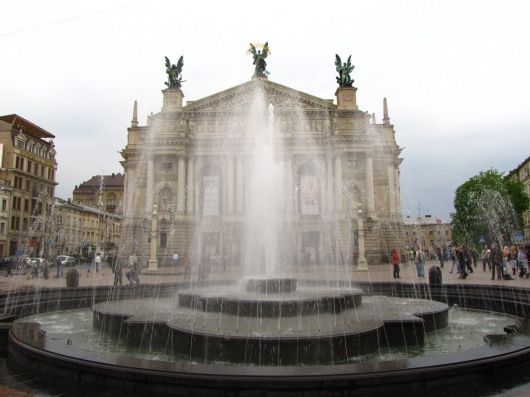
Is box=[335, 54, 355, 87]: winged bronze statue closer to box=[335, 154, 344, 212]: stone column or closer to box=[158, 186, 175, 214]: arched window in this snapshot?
box=[335, 154, 344, 212]: stone column

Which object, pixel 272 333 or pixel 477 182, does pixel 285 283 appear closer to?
pixel 272 333

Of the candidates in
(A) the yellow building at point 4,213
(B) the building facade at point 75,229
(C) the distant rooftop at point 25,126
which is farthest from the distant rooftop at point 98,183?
(A) the yellow building at point 4,213

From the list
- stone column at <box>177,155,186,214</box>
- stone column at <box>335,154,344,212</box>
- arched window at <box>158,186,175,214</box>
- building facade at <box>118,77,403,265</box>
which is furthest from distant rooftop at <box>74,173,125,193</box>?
stone column at <box>335,154,344,212</box>

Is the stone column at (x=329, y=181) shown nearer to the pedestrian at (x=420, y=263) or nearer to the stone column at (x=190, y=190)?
the stone column at (x=190, y=190)

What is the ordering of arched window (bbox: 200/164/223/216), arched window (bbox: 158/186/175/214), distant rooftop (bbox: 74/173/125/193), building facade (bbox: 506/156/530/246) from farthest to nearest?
distant rooftop (bbox: 74/173/125/193)
building facade (bbox: 506/156/530/246)
arched window (bbox: 158/186/175/214)
arched window (bbox: 200/164/223/216)

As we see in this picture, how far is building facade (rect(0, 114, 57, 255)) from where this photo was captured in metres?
55.2

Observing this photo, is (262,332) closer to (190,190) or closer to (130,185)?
(190,190)

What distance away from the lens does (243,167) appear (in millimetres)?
51250

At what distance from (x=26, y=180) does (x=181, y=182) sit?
82.1 feet

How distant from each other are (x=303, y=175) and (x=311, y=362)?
146 feet

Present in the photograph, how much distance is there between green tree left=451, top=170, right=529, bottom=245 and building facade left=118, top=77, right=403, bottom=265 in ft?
41.9

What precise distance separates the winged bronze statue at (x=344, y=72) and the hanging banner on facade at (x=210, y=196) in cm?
1987

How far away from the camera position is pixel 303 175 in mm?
51125

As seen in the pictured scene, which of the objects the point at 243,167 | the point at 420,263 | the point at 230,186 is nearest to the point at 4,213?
the point at 230,186
